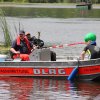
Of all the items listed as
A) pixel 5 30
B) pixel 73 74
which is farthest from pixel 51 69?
pixel 5 30

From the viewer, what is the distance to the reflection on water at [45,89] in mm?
14930

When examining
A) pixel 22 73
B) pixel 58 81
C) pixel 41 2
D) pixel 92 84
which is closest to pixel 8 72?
pixel 22 73

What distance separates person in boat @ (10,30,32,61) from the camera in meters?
18.3

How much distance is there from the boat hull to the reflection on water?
0.76 ft

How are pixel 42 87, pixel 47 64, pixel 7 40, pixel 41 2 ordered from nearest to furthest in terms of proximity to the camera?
pixel 42 87
pixel 47 64
pixel 7 40
pixel 41 2

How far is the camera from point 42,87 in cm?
1664

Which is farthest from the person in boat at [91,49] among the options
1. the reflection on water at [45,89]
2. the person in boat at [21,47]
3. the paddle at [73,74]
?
the person in boat at [21,47]

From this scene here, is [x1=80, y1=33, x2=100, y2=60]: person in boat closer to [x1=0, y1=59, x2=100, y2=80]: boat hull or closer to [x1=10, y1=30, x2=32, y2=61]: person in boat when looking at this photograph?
[x1=0, y1=59, x2=100, y2=80]: boat hull

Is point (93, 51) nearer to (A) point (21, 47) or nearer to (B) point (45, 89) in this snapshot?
(B) point (45, 89)

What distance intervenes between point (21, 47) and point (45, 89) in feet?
8.96

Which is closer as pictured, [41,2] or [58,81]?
[58,81]

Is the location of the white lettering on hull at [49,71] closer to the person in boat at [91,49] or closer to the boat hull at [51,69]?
the boat hull at [51,69]

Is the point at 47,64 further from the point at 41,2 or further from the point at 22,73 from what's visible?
the point at 41,2

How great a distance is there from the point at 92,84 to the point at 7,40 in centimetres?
963
